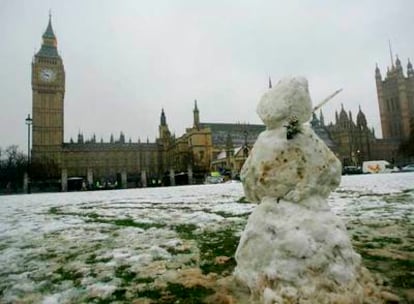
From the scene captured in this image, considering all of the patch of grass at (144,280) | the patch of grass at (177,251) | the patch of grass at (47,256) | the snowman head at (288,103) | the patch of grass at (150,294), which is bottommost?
the patch of grass at (150,294)

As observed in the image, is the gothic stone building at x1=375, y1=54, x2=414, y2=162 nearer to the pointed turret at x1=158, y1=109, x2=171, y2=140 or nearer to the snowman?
the pointed turret at x1=158, y1=109, x2=171, y2=140

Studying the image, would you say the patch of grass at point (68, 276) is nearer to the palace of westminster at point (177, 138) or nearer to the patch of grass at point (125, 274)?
the patch of grass at point (125, 274)

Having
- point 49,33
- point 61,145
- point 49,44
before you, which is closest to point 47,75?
point 49,44

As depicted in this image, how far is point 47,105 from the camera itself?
3944 inches

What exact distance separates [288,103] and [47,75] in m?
113

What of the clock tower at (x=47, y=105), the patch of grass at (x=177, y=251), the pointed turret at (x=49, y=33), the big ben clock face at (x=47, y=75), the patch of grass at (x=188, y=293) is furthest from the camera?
the pointed turret at (x=49, y=33)

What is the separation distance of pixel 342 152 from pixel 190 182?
60.5 metres

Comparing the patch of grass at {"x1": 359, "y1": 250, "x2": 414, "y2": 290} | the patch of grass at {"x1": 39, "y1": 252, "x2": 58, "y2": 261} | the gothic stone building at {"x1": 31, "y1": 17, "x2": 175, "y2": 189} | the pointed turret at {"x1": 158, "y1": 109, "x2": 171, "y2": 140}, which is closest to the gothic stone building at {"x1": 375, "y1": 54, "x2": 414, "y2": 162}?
the pointed turret at {"x1": 158, "y1": 109, "x2": 171, "y2": 140}

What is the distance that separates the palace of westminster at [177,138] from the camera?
90000 millimetres

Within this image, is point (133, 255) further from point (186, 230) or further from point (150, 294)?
point (186, 230)

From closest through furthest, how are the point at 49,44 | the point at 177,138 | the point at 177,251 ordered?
the point at 177,251 < the point at 177,138 < the point at 49,44

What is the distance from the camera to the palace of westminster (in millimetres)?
90000

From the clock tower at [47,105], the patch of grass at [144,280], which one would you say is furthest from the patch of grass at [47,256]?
the clock tower at [47,105]

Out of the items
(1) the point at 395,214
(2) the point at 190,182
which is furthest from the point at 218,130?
(1) the point at 395,214
